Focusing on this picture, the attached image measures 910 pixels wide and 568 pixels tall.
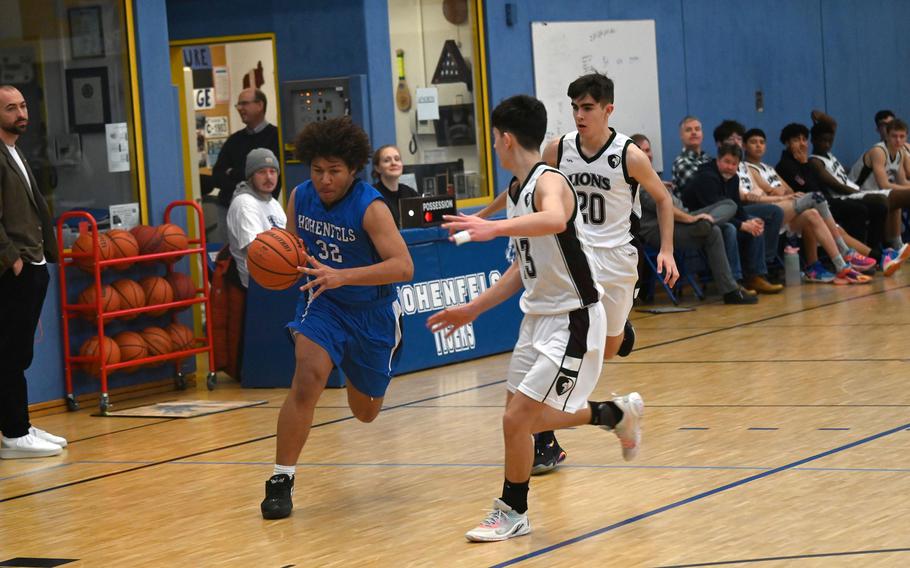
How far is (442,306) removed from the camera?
11.2 m

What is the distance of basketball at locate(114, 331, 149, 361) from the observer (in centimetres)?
1030

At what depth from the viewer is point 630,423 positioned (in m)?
6.42

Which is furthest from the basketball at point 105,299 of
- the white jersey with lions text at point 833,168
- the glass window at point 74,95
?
the white jersey with lions text at point 833,168

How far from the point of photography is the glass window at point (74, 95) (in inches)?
414

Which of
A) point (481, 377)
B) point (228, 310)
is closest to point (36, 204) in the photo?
point (228, 310)

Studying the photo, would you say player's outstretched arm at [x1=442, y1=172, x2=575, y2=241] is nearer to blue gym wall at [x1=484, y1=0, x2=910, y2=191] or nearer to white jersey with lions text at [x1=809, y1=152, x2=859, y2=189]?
blue gym wall at [x1=484, y1=0, x2=910, y2=191]

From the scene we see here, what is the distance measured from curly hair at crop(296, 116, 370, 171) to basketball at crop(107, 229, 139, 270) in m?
4.09

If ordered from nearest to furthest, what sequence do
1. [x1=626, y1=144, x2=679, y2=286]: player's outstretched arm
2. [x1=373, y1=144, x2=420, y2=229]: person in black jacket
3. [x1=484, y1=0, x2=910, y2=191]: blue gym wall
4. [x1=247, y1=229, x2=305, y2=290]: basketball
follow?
[x1=247, y1=229, x2=305, y2=290]: basketball, [x1=626, y1=144, x2=679, y2=286]: player's outstretched arm, [x1=373, y1=144, x2=420, y2=229]: person in black jacket, [x1=484, y1=0, x2=910, y2=191]: blue gym wall

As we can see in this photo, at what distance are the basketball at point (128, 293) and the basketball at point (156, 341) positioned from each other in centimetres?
22

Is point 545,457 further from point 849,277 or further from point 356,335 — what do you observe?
point 849,277

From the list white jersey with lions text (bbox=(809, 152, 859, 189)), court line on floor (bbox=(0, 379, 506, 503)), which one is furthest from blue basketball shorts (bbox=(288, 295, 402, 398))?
white jersey with lions text (bbox=(809, 152, 859, 189))

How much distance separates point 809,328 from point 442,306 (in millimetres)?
3139

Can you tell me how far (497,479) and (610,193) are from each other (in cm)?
180

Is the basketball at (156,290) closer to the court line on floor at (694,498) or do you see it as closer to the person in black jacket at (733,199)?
the court line on floor at (694,498)
